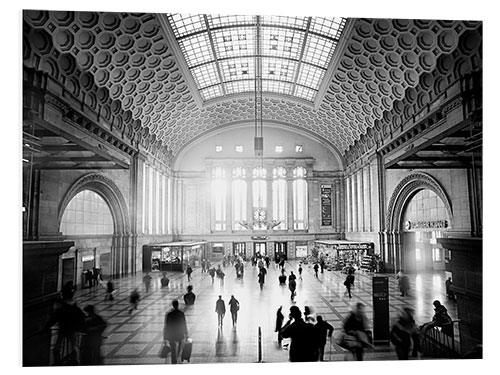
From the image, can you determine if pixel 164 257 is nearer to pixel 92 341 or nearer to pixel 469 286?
pixel 92 341

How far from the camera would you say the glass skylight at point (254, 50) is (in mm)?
21312

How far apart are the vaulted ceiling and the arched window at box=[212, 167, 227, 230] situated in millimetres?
5480

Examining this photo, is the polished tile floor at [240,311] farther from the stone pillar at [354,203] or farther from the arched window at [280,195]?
the arched window at [280,195]

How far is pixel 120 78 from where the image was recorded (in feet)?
66.4

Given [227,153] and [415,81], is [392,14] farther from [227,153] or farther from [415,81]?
[227,153]

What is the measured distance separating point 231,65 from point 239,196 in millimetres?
15985

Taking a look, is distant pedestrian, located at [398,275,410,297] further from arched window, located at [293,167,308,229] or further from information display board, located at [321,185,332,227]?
arched window, located at [293,167,308,229]

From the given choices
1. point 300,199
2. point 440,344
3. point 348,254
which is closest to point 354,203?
point 300,199

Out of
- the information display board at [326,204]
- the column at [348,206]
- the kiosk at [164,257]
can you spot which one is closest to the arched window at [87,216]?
the kiosk at [164,257]

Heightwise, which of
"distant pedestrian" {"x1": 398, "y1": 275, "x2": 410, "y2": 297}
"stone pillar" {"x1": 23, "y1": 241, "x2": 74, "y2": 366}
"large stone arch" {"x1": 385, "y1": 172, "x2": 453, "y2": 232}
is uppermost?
"large stone arch" {"x1": 385, "y1": 172, "x2": 453, "y2": 232}

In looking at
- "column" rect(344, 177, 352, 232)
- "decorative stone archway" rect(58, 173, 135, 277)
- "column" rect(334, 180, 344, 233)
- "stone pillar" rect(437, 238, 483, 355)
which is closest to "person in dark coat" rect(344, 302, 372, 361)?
"stone pillar" rect(437, 238, 483, 355)

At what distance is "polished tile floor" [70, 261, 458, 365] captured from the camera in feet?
A: 33.2

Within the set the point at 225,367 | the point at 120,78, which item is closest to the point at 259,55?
the point at 120,78
